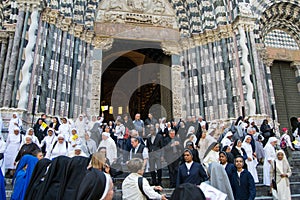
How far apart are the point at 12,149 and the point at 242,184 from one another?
247 inches

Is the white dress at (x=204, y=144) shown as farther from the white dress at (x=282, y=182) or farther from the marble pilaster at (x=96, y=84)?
the marble pilaster at (x=96, y=84)

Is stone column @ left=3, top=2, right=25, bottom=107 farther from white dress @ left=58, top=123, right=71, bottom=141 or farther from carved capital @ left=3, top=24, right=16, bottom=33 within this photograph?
white dress @ left=58, top=123, right=71, bottom=141

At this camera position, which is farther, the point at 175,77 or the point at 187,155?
the point at 175,77

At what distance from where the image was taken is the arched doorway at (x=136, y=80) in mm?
15008

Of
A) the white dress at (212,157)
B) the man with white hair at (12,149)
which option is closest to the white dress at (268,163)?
the white dress at (212,157)

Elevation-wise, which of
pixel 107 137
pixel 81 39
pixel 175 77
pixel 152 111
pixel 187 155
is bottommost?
pixel 187 155

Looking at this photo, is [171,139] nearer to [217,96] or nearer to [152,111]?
[217,96]

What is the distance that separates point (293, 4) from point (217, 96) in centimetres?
768

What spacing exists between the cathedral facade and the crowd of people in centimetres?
239

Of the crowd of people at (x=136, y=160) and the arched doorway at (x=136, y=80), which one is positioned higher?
the arched doorway at (x=136, y=80)

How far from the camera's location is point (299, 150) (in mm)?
10672

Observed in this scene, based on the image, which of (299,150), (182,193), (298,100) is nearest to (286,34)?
(298,100)

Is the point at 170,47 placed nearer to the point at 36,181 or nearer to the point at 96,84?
the point at 96,84

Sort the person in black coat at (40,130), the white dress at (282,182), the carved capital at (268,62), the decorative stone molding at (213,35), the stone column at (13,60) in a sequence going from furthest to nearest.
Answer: the carved capital at (268,62) < the decorative stone molding at (213,35) < the stone column at (13,60) < the person in black coat at (40,130) < the white dress at (282,182)
